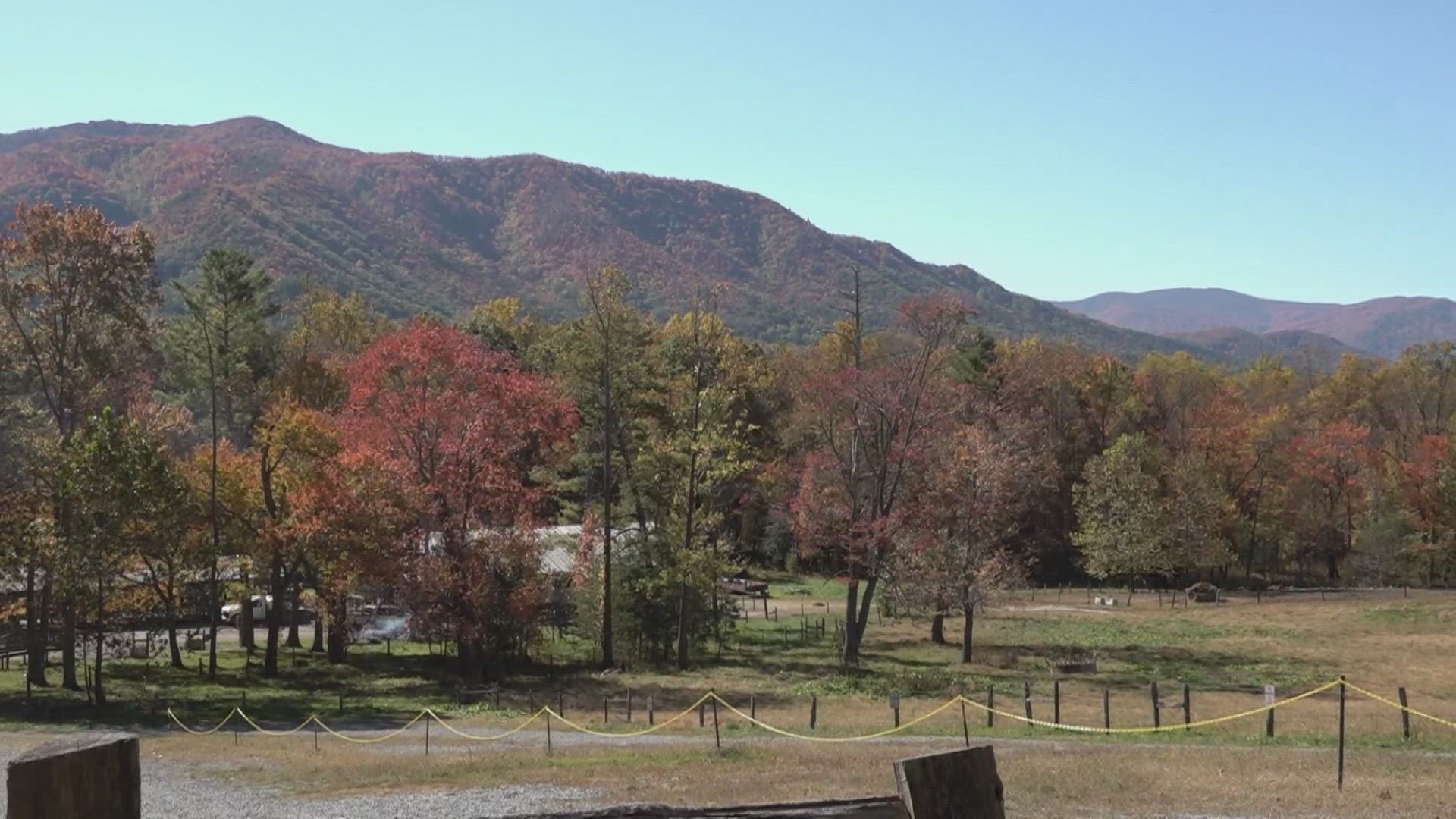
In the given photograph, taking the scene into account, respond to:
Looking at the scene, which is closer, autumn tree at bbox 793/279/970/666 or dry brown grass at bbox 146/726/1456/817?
dry brown grass at bbox 146/726/1456/817

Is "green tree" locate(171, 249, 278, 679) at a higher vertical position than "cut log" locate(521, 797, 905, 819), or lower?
higher

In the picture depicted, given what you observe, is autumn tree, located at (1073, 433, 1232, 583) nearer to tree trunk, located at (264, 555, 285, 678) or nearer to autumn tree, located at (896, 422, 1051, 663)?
autumn tree, located at (896, 422, 1051, 663)

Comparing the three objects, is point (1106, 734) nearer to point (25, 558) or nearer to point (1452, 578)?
point (25, 558)

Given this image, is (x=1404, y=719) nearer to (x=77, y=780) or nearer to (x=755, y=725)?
(x=755, y=725)

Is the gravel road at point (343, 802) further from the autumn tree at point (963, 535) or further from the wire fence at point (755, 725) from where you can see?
the autumn tree at point (963, 535)

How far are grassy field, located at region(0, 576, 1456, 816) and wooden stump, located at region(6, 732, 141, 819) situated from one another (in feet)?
40.9

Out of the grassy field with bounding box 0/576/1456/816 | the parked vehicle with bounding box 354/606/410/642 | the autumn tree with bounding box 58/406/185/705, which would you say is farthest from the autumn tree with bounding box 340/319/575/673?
the parked vehicle with bounding box 354/606/410/642

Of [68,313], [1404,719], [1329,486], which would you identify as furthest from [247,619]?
[1329,486]

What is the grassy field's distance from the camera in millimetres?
17391

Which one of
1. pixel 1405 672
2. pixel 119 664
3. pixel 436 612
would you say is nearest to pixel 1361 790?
pixel 1405 672

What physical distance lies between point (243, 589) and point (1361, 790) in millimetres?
38299

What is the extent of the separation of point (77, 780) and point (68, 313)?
1460 inches

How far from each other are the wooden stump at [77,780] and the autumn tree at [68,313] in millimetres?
34428

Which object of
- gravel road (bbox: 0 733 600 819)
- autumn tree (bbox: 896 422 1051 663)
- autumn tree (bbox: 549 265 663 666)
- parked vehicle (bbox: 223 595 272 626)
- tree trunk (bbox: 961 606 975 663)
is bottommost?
parked vehicle (bbox: 223 595 272 626)
